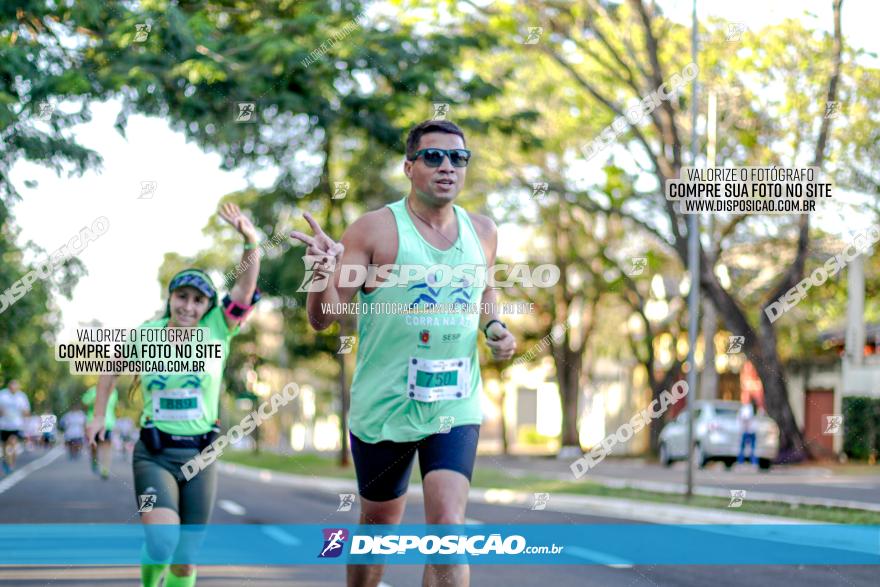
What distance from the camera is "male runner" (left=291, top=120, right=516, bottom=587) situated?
5.19 metres

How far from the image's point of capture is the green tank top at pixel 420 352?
206 inches

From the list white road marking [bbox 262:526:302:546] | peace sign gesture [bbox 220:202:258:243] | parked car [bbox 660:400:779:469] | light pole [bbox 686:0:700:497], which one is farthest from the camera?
parked car [bbox 660:400:779:469]

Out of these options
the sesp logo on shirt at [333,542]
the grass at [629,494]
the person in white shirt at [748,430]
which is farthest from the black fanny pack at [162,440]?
the person in white shirt at [748,430]

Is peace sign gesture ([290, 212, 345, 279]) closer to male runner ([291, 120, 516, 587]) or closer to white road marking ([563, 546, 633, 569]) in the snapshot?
male runner ([291, 120, 516, 587])

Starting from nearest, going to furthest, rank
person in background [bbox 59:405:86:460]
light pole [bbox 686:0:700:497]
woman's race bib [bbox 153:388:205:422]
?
woman's race bib [bbox 153:388:205:422]
light pole [bbox 686:0:700:497]
person in background [bbox 59:405:86:460]

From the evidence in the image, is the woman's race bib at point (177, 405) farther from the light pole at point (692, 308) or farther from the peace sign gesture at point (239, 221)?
the light pole at point (692, 308)

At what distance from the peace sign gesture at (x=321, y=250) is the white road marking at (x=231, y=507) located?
1119cm

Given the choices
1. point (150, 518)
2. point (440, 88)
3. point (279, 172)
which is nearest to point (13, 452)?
point (279, 172)

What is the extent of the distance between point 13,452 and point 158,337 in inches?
692

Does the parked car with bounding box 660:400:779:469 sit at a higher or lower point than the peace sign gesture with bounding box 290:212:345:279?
lower

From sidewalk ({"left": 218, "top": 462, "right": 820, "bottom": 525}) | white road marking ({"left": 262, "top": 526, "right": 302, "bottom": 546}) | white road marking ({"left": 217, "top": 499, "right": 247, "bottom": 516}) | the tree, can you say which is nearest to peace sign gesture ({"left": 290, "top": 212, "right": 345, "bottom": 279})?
white road marking ({"left": 262, "top": 526, "right": 302, "bottom": 546})

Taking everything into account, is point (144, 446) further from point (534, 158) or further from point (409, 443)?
point (534, 158)

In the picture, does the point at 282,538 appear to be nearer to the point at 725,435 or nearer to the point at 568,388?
the point at 725,435

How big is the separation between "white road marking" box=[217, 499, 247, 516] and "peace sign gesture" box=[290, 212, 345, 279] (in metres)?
11.2
